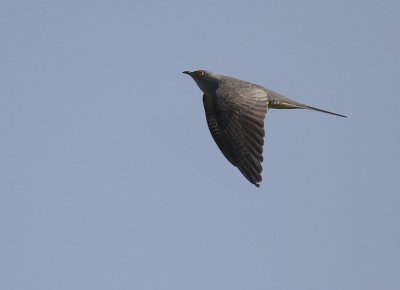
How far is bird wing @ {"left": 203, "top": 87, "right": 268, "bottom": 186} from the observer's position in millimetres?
15414

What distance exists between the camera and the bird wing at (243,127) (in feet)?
50.6

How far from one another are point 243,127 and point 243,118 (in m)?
0.16

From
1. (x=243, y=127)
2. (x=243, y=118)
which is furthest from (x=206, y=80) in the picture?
(x=243, y=127)

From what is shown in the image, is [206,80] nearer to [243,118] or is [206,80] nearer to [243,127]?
[243,118]

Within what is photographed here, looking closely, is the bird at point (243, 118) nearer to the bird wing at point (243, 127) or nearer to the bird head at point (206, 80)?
the bird wing at point (243, 127)

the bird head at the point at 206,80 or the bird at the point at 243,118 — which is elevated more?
the bird head at the point at 206,80

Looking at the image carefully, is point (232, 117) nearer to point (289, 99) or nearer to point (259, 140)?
point (259, 140)

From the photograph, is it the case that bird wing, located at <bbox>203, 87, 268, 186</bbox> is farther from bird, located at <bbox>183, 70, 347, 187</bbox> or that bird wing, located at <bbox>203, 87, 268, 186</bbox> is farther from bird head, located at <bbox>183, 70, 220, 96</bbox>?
bird head, located at <bbox>183, 70, 220, 96</bbox>

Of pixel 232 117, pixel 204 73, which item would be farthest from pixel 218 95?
pixel 204 73

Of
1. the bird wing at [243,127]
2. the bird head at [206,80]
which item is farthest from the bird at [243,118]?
the bird head at [206,80]

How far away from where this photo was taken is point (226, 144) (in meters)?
16.0

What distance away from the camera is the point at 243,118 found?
15.8 meters

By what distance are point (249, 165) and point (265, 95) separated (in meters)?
1.61

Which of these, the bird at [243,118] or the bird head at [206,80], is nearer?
the bird at [243,118]
